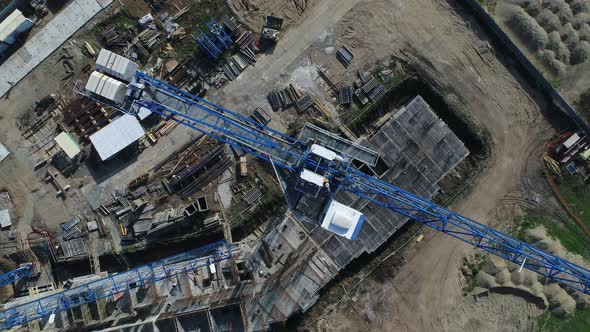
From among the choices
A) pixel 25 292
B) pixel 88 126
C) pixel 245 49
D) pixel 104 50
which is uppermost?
pixel 104 50

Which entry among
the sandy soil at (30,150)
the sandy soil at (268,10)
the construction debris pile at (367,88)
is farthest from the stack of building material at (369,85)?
→ the sandy soil at (30,150)

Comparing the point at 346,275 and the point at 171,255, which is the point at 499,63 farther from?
the point at 171,255

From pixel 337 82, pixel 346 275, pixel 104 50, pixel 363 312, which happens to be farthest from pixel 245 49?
pixel 363 312

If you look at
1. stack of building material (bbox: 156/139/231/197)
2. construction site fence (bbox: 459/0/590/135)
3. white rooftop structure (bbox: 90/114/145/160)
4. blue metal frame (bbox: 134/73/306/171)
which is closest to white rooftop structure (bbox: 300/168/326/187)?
blue metal frame (bbox: 134/73/306/171)

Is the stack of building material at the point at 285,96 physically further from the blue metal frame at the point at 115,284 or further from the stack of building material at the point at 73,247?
the stack of building material at the point at 73,247

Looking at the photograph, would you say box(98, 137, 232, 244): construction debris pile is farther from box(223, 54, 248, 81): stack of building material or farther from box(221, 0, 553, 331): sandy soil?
box(223, 54, 248, 81): stack of building material
